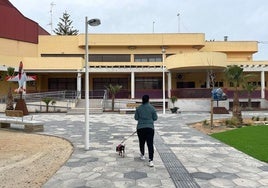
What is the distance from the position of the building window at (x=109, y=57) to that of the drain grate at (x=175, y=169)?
1113 inches

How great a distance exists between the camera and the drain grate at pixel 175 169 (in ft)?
19.5

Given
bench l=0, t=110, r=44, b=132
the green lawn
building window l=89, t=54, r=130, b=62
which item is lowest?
the green lawn

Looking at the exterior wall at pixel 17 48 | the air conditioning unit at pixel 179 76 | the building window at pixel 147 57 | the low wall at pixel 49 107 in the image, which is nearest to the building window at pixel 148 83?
the air conditioning unit at pixel 179 76

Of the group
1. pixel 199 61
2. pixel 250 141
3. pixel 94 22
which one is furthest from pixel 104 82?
pixel 94 22

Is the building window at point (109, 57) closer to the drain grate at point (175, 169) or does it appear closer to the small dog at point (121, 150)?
the drain grate at point (175, 169)

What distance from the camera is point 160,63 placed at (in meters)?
36.0

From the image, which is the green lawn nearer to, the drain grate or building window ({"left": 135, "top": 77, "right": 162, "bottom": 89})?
the drain grate

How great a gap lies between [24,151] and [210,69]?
24594 millimetres

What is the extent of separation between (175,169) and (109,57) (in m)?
31.4

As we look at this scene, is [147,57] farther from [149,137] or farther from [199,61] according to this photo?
[149,137]

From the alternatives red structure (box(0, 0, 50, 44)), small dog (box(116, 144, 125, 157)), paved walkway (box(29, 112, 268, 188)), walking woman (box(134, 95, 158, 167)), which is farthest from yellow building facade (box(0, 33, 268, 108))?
walking woman (box(134, 95, 158, 167))

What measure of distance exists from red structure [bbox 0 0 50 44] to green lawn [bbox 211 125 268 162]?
27.8 metres

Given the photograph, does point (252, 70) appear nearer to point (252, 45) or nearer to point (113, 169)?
point (252, 45)

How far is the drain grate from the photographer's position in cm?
593
